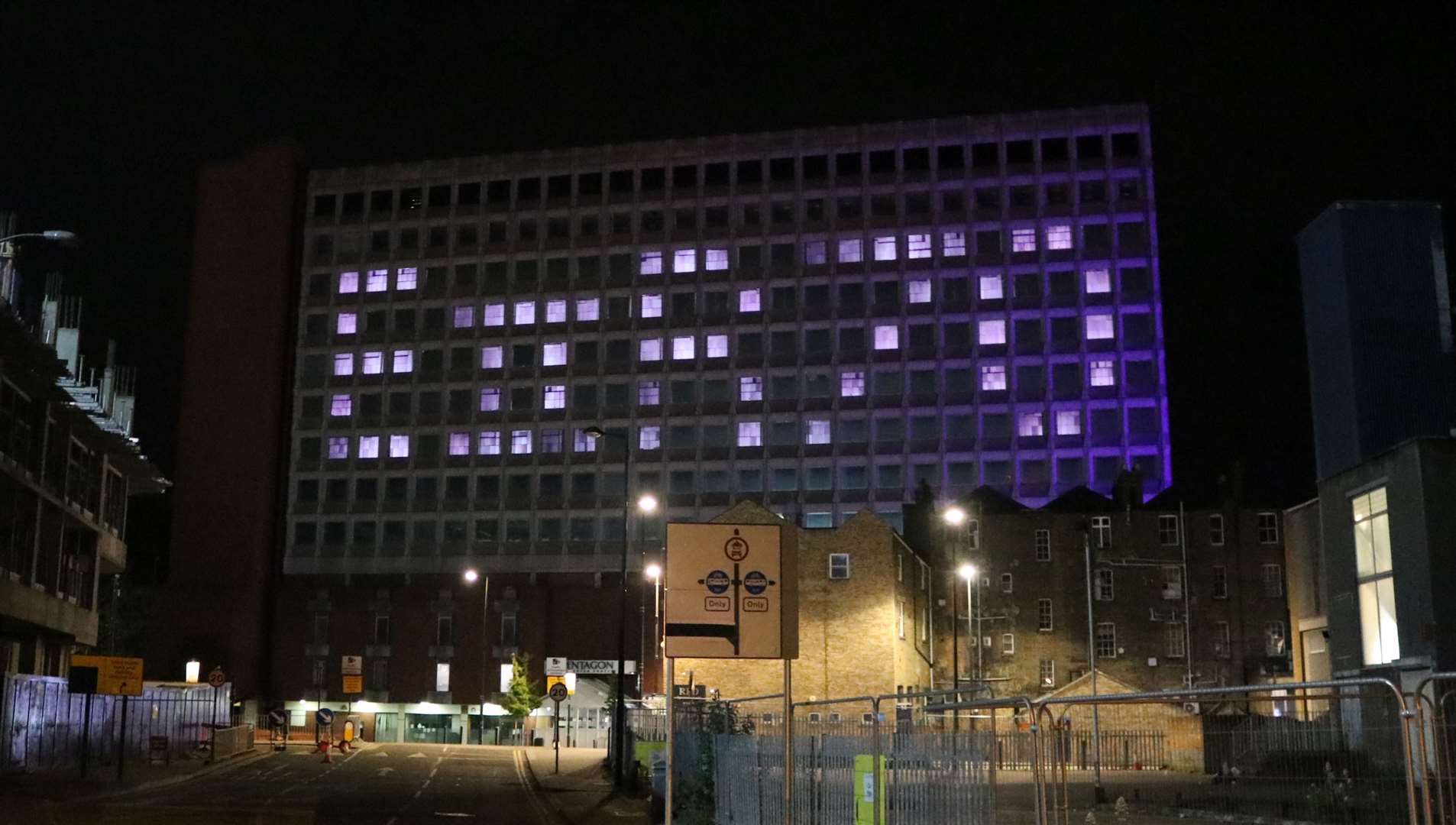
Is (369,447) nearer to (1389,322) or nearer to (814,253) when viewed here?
(814,253)

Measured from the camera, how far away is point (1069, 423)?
100750 millimetres

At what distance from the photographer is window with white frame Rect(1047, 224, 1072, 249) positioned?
336ft

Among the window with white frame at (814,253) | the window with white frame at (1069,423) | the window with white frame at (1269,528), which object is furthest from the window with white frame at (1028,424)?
the window with white frame at (1269,528)

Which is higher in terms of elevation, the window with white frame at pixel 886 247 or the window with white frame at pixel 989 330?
the window with white frame at pixel 886 247

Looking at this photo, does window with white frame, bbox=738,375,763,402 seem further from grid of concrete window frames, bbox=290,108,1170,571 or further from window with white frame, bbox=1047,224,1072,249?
window with white frame, bbox=1047,224,1072,249

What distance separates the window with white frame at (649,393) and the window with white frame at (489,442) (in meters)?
11.1

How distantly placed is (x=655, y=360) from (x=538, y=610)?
797 inches

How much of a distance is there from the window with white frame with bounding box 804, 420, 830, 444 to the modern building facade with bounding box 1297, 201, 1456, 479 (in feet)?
136

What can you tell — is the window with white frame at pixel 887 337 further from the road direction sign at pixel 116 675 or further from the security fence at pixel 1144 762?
the security fence at pixel 1144 762

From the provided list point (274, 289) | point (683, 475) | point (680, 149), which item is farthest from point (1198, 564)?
point (274, 289)

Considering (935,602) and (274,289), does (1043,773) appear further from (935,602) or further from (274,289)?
(274,289)

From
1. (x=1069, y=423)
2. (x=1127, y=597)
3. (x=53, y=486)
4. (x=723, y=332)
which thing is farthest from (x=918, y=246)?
(x=53, y=486)

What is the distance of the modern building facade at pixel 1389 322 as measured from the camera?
67.2 m

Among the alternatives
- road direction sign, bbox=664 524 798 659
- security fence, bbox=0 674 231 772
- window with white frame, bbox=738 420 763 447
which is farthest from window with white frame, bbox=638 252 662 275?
road direction sign, bbox=664 524 798 659
